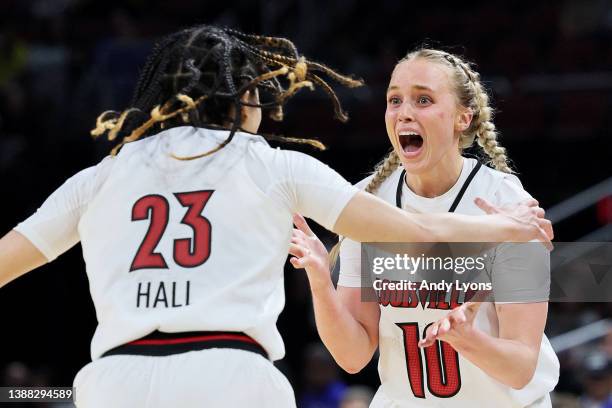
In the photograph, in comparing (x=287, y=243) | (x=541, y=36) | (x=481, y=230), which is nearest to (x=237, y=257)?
(x=287, y=243)

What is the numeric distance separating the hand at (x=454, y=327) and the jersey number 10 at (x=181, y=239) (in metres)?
0.77

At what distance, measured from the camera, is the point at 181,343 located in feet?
8.97

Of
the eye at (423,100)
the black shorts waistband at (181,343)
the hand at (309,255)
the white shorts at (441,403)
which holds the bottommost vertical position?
the white shorts at (441,403)

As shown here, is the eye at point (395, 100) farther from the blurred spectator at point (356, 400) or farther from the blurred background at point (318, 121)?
the blurred background at point (318, 121)

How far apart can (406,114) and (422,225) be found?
0.87 meters

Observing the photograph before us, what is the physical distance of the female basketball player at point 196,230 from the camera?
2.72m

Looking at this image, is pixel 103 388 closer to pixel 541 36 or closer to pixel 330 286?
pixel 330 286

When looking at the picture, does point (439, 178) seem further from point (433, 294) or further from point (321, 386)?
point (321, 386)

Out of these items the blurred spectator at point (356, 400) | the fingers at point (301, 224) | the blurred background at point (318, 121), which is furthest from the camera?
the blurred background at point (318, 121)

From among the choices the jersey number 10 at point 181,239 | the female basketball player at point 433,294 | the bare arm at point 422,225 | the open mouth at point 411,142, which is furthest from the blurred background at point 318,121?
the jersey number 10 at point 181,239

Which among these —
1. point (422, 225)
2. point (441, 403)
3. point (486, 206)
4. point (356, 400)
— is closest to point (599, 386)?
point (356, 400)

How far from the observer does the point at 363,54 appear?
12406 mm

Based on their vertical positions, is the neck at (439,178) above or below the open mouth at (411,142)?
below

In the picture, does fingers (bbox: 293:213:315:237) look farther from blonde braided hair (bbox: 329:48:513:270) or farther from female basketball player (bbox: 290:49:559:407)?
blonde braided hair (bbox: 329:48:513:270)
